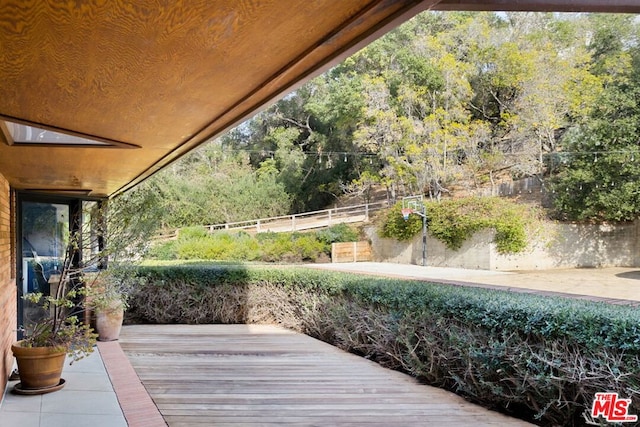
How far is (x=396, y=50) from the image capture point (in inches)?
953

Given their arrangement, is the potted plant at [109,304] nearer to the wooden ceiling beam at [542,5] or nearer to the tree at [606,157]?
the wooden ceiling beam at [542,5]

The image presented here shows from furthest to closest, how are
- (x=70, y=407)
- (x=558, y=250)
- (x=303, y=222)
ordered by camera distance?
(x=303, y=222), (x=558, y=250), (x=70, y=407)

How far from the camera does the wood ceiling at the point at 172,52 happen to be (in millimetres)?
1365

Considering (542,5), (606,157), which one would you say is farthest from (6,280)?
(606,157)

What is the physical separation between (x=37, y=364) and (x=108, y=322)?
2.62 metres

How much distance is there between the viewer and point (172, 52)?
65.9 inches

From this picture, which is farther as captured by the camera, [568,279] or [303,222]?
[303,222]

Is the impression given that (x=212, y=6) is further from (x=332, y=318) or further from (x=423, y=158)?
(x=423, y=158)

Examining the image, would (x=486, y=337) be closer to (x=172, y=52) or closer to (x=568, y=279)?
(x=172, y=52)

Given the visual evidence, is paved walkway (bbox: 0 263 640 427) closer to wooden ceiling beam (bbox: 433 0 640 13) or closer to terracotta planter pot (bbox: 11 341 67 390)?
terracotta planter pot (bbox: 11 341 67 390)

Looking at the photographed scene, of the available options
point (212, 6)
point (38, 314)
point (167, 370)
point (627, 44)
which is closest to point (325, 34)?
point (212, 6)
